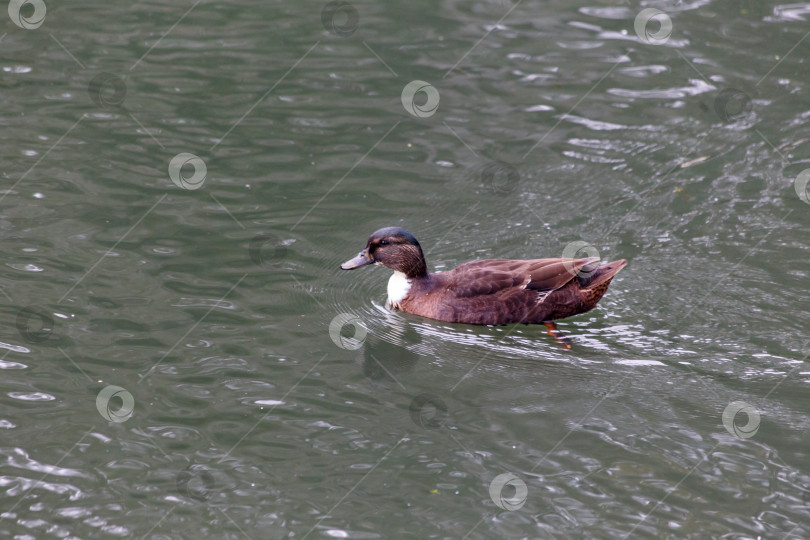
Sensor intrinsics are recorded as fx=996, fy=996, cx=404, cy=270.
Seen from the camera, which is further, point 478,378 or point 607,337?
point 607,337

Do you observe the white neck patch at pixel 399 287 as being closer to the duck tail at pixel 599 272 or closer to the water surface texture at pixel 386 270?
the water surface texture at pixel 386 270

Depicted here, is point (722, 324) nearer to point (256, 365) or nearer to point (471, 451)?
point (471, 451)

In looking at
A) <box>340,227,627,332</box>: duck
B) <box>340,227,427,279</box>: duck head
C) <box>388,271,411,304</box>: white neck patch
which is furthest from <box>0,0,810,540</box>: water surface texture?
<box>340,227,427,279</box>: duck head

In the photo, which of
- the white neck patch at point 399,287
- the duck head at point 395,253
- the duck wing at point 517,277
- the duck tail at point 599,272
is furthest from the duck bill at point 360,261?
the duck tail at point 599,272

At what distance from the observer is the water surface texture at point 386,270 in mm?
6449

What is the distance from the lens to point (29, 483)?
20.9ft

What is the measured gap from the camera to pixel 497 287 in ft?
28.0

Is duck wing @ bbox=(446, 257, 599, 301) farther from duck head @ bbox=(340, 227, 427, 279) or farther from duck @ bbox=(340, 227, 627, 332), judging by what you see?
duck head @ bbox=(340, 227, 427, 279)

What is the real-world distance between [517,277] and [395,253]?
1086 millimetres

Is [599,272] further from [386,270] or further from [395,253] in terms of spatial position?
[386,270]

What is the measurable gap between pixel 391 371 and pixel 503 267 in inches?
59.3

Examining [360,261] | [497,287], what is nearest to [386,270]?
[360,261]

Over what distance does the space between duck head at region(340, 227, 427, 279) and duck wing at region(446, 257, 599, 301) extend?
34 cm

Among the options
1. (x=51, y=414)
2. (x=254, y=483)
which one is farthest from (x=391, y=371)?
(x=51, y=414)
